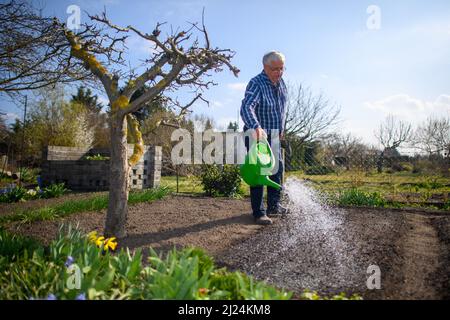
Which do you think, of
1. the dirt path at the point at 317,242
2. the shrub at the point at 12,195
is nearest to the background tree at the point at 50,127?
the shrub at the point at 12,195

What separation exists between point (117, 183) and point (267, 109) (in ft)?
6.95

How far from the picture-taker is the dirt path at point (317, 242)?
1925mm

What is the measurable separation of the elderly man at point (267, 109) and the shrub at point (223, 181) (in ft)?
8.47

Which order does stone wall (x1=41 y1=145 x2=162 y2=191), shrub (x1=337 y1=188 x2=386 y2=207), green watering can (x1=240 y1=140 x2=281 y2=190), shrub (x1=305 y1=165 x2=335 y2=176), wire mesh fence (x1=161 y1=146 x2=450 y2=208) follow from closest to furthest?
green watering can (x1=240 y1=140 x2=281 y2=190)
shrub (x1=337 y1=188 x2=386 y2=207)
stone wall (x1=41 y1=145 x2=162 y2=191)
wire mesh fence (x1=161 y1=146 x2=450 y2=208)
shrub (x1=305 y1=165 x2=335 y2=176)

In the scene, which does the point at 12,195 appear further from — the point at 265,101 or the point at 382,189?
the point at 382,189

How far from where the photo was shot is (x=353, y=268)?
85.1 inches

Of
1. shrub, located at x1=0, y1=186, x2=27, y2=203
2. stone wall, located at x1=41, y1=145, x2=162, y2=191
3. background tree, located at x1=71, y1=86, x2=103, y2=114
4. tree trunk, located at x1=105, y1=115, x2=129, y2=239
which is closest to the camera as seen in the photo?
tree trunk, located at x1=105, y1=115, x2=129, y2=239

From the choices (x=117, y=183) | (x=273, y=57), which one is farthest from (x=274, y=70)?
(x=117, y=183)

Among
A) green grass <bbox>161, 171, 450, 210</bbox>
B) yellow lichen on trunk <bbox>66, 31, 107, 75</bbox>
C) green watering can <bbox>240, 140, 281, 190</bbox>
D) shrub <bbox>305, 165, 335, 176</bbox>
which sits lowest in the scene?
green grass <bbox>161, 171, 450, 210</bbox>

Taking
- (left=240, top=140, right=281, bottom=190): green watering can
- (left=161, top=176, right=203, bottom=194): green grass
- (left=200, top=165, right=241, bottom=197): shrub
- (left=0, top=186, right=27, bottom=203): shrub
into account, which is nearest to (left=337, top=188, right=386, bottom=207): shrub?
(left=200, top=165, right=241, bottom=197): shrub

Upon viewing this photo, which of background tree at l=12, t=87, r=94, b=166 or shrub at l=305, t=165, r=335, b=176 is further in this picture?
background tree at l=12, t=87, r=94, b=166

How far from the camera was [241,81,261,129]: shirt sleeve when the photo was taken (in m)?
3.53

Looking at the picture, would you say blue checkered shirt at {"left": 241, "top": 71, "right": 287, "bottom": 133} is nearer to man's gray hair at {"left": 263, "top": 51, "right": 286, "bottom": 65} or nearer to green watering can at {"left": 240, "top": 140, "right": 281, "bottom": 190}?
man's gray hair at {"left": 263, "top": 51, "right": 286, "bottom": 65}

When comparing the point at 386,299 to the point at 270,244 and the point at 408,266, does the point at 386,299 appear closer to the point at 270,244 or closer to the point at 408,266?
the point at 408,266
